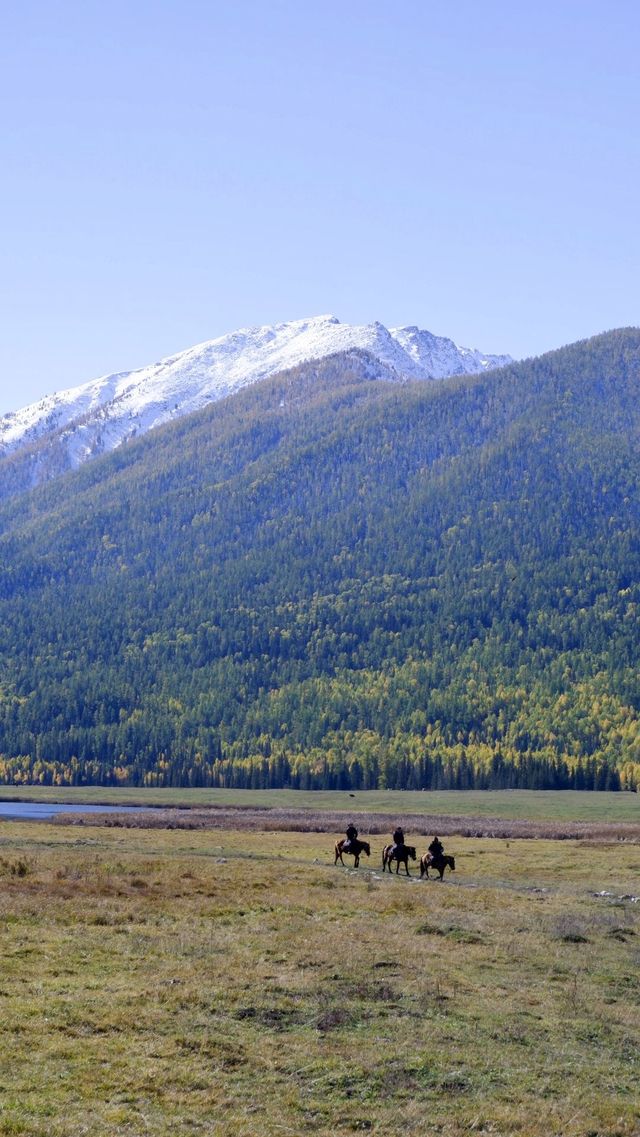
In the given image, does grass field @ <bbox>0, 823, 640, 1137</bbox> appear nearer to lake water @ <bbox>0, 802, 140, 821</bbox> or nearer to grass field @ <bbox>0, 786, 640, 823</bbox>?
grass field @ <bbox>0, 786, 640, 823</bbox>


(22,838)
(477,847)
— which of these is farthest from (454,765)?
(22,838)

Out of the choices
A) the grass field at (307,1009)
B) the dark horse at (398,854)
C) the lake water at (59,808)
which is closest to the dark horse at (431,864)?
the dark horse at (398,854)

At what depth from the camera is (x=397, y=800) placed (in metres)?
146

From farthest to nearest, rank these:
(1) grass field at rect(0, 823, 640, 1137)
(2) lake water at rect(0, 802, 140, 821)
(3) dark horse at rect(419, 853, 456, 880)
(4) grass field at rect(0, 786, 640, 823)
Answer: (2) lake water at rect(0, 802, 140, 821), (4) grass field at rect(0, 786, 640, 823), (3) dark horse at rect(419, 853, 456, 880), (1) grass field at rect(0, 823, 640, 1137)

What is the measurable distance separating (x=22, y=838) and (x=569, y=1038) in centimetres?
4738

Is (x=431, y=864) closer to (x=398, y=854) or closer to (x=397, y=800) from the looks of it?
(x=398, y=854)

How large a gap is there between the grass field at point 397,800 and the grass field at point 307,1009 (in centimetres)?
7937

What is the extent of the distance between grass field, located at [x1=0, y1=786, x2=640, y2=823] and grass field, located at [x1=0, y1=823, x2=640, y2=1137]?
79370 millimetres

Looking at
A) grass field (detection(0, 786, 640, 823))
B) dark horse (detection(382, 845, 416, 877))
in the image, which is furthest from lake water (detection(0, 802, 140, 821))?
dark horse (detection(382, 845, 416, 877))

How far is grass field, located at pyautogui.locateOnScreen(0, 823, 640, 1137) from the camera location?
18578mm

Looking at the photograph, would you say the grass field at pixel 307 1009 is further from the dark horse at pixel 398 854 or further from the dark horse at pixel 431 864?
the dark horse at pixel 398 854

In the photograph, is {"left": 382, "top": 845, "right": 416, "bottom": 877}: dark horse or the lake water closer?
{"left": 382, "top": 845, "right": 416, "bottom": 877}: dark horse

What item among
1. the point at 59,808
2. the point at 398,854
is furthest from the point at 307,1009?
the point at 59,808

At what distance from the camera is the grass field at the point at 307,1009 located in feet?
61.0
